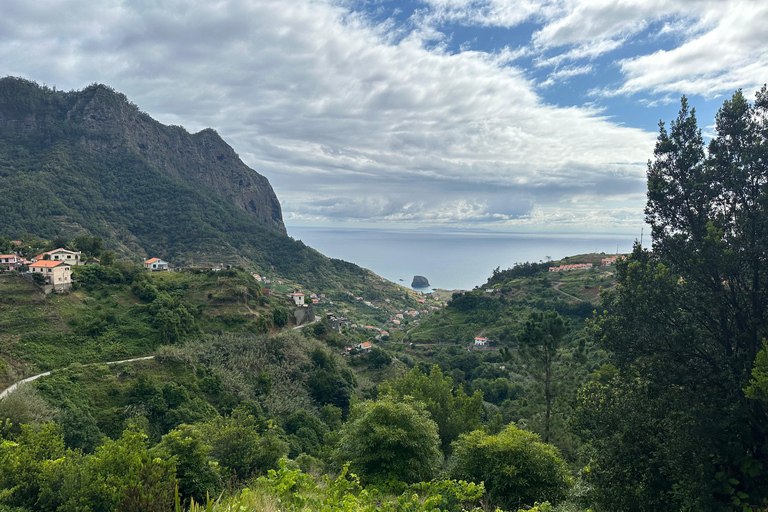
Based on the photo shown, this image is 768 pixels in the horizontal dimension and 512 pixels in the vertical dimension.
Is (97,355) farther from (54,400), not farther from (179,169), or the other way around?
(179,169)

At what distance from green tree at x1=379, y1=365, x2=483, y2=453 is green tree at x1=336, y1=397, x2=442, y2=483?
14.0ft

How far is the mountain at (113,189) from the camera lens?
72500mm

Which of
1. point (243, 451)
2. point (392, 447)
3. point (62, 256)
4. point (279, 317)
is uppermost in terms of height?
point (62, 256)

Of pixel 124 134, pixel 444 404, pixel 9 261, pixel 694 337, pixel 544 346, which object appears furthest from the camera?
pixel 124 134

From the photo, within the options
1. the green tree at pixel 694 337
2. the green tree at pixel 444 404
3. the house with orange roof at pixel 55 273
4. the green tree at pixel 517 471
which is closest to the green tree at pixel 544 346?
the green tree at pixel 444 404

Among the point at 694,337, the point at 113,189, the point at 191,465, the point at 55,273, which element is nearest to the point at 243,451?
the point at 191,465

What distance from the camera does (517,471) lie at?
9.86m

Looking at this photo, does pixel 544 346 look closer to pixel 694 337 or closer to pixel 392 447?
pixel 392 447

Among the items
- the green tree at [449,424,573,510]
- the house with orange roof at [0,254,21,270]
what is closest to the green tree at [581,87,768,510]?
the green tree at [449,424,573,510]

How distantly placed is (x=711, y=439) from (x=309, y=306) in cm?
3896

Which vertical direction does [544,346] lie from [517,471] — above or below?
above

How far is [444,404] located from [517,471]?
9354 mm

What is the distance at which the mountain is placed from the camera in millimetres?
72500

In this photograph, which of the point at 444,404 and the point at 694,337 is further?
the point at 444,404
